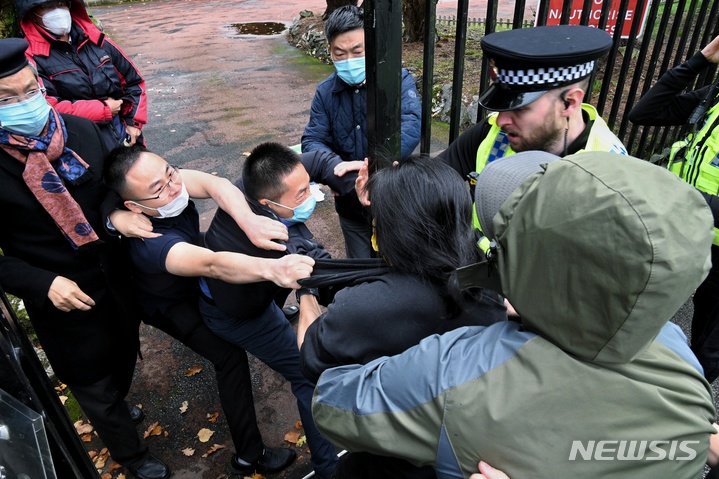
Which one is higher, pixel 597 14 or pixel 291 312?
pixel 597 14

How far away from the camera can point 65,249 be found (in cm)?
225

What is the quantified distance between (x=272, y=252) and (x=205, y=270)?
28 centimetres

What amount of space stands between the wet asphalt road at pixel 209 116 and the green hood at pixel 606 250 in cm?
229

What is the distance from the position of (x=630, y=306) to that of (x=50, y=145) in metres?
2.26

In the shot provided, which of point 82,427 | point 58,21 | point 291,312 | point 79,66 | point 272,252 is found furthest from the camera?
point 291,312

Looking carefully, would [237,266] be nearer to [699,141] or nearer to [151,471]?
[151,471]

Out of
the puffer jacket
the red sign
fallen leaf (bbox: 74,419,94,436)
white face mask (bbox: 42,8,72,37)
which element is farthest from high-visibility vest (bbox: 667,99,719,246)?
white face mask (bbox: 42,8,72,37)

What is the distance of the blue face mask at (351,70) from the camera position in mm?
2844

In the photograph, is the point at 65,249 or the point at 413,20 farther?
the point at 413,20

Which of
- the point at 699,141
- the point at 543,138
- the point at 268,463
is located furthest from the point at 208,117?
the point at 699,141

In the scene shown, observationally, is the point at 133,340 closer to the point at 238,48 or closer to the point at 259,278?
the point at 259,278

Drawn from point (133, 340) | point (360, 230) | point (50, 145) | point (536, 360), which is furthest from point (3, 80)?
point (536, 360)

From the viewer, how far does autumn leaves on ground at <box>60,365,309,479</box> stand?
2840 millimetres

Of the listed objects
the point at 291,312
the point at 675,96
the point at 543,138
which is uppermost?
the point at 543,138
